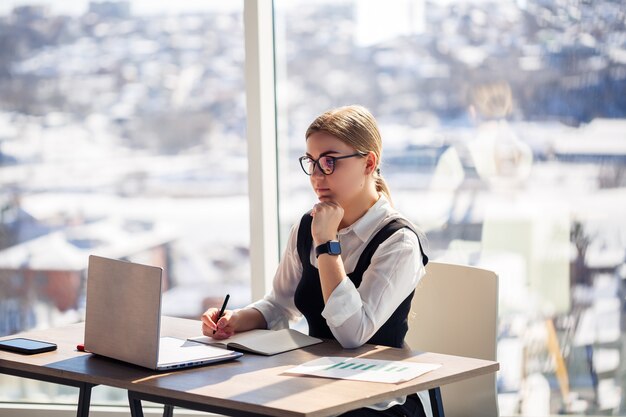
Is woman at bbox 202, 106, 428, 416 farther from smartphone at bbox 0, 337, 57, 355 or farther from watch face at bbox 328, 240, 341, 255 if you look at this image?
smartphone at bbox 0, 337, 57, 355

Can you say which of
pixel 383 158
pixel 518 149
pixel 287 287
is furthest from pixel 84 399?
pixel 518 149

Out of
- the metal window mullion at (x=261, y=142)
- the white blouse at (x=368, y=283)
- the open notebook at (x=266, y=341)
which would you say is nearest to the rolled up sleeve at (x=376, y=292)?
the white blouse at (x=368, y=283)

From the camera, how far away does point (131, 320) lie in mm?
2240

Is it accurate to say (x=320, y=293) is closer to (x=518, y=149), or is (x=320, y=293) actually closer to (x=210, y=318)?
(x=210, y=318)

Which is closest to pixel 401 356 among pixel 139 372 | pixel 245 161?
pixel 139 372

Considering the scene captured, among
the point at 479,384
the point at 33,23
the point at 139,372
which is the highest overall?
the point at 33,23

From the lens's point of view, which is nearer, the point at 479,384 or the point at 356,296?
the point at 356,296

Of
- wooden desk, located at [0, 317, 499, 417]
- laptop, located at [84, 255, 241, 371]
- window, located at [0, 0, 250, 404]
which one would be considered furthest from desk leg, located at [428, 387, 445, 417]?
window, located at [0, 0, 250, 404]

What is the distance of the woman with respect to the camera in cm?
244

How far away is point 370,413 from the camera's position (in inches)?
91.7

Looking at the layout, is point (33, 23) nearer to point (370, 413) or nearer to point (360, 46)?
point (360, 46)

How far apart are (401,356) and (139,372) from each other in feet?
2.00

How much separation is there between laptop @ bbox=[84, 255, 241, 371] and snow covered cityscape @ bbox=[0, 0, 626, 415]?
4.81ft

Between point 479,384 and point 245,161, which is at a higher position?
point 245,161
